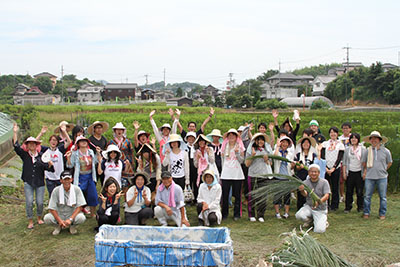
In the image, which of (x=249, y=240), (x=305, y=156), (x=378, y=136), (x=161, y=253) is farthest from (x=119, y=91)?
(x=161, y=253)

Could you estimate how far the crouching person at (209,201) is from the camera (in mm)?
5949

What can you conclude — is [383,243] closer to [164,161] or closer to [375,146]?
[375,146]

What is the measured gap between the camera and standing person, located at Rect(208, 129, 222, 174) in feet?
22.4

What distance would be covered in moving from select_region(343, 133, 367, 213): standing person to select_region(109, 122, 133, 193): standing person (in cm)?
403

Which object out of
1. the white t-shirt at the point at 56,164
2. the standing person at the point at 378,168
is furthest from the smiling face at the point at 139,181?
the standing person at the point at 378,168

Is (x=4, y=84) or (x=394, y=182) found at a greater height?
(x=4, y=84)

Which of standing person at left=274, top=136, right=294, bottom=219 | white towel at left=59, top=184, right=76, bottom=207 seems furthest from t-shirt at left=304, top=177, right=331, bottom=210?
A: white towel at left=59, top=184, right=76, bottom=207

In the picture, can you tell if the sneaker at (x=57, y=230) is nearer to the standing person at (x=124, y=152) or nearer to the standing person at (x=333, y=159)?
the standing person at (x=124, y=152)

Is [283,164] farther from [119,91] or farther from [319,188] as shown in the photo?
[119,91]

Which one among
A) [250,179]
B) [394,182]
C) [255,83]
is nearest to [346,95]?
[255,83]

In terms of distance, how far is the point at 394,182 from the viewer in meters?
8.24

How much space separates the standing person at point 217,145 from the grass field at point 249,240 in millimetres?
981

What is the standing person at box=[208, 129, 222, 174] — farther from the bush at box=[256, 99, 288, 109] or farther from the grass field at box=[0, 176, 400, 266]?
the bush at box=[256, 99, 288, 109]

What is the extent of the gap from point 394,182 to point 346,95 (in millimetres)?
38604
